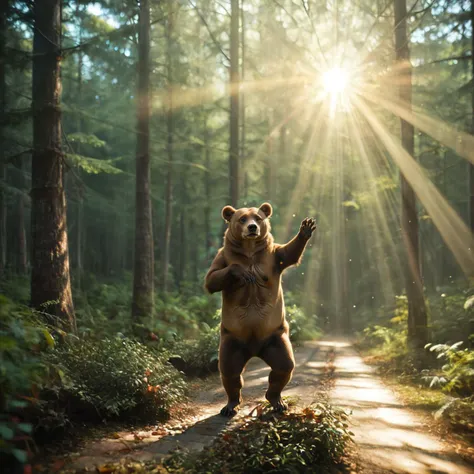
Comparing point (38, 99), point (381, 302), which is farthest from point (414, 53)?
point (38, 99)

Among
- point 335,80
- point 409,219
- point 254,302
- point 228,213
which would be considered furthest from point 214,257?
point 335,80

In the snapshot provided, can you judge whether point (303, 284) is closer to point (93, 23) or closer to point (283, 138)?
point (283, 138)

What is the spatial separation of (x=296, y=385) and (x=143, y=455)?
460cm

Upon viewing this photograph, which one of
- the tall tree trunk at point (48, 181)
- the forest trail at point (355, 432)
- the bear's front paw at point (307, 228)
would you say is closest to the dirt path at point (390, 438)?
the forest trail at point (355, 432)

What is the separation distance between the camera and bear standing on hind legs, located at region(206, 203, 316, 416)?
17.8ft

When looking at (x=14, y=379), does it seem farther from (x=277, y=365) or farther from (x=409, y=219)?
(x=409, y=219)

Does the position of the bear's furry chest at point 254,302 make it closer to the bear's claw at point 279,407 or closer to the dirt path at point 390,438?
the bear's claw at point 279,407

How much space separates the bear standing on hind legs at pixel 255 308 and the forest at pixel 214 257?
1.31 feet

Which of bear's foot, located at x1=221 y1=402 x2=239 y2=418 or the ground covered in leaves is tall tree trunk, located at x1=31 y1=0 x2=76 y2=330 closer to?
bear's foot, located at x1=221 y1=402 x2=239 y2=418

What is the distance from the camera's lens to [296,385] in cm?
816

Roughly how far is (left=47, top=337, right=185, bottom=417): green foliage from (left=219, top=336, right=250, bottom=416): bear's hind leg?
753 millimetres

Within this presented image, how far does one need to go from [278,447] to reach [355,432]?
5.39 ft

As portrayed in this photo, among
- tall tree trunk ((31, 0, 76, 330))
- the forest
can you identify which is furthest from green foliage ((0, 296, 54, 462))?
tall tree trunk ((31, 0, 76, 330))

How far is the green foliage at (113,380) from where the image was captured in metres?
4.99
